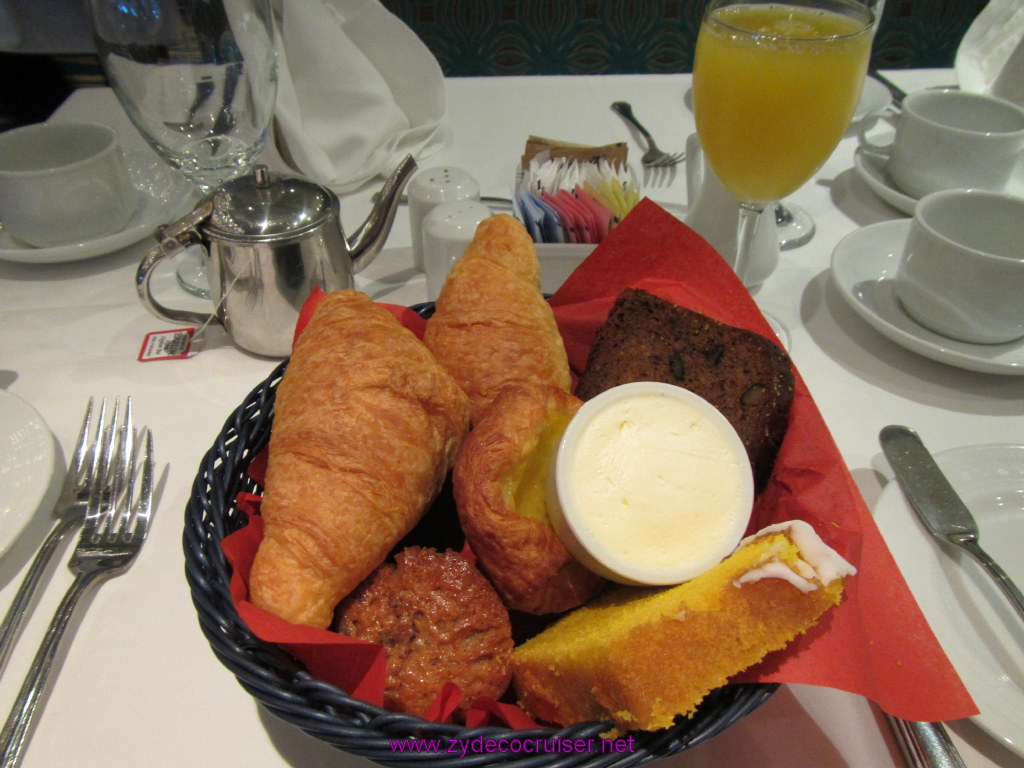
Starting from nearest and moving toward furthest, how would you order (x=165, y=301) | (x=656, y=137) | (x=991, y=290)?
(x=991, y=290) → (x=165, y=301) → (x=656, y=137)

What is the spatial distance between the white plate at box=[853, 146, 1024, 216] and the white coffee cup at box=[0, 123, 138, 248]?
5.33 ft

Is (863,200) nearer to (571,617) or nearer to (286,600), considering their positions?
(571,617)

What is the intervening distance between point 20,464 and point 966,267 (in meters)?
1.36

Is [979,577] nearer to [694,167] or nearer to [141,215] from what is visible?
[694,167]

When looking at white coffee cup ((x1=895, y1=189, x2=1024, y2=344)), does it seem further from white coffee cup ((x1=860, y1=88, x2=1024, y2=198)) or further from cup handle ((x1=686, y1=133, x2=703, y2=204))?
cup handle ((x1=686, y1=133, x2=703, y2=204))

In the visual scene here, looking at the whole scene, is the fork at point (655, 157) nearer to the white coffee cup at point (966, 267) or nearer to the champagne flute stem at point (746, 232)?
the champagne flute stem at point (746, 232)

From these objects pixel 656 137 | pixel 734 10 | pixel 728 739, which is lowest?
pixel 728 739

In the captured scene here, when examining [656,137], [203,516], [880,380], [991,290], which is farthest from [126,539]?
[656,137]

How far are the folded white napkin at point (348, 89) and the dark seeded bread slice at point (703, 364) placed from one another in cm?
92

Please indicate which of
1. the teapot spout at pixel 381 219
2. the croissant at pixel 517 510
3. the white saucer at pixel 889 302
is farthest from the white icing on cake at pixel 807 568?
the teapot spout at pixel 381 219

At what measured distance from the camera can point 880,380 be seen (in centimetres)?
109

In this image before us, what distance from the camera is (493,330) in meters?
0.89

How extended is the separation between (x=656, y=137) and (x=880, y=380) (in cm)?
98

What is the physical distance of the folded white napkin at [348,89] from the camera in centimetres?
148
